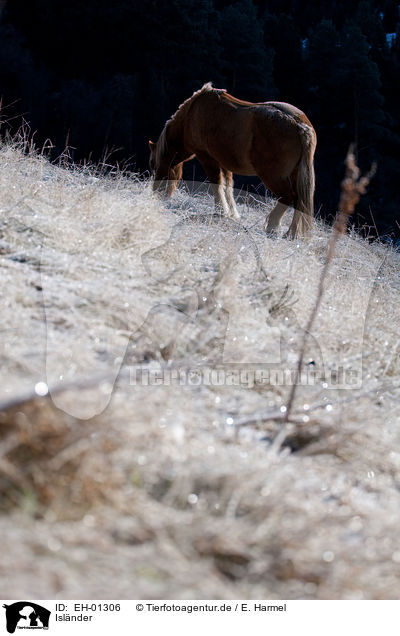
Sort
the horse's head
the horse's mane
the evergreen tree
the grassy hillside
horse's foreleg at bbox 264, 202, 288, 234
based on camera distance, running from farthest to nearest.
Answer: the evergreen tree → the horse's head → the horse's mane → horse's foreleg at bbox 264, 202, 288, 234 → the grassy hillside

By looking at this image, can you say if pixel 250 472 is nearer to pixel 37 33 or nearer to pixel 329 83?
pixel 329 83

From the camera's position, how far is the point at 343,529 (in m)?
1.53

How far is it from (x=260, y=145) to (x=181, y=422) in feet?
12.0

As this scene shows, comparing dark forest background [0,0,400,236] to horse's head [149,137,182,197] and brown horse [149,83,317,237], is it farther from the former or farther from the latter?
brown horse [149,83,317,237]

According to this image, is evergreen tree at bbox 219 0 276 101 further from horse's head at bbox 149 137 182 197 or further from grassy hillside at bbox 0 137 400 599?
→ grassy hillside at bbox 0 137 400 599

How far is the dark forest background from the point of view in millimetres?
14695

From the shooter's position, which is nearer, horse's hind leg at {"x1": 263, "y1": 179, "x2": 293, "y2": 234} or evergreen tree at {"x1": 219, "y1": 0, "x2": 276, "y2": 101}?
horse's hind leg at {"x1": 263, "y1": 179, "x2": 293, "y2": 234}

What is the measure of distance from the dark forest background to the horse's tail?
9616 mm

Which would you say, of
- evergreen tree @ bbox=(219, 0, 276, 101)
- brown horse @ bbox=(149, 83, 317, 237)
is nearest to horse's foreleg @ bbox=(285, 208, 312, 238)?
brown horse @ bbox=(149, 83, 317, 237)

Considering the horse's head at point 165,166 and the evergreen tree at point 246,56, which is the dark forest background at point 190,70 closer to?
the evergreen tree at point 246,56

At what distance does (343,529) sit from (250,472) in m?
0.28

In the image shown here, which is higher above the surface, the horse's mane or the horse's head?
the horse's mane

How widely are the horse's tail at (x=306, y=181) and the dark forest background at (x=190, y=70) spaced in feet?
31.5
